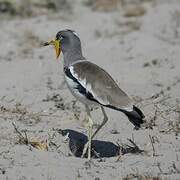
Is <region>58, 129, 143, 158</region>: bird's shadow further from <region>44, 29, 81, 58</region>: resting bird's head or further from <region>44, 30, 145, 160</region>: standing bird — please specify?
<region>44, 29, 81, 58</region>: resting bird's head

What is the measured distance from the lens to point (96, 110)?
820 cm

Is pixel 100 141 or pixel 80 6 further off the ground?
pixel 80 6

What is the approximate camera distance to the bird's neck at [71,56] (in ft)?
22.4

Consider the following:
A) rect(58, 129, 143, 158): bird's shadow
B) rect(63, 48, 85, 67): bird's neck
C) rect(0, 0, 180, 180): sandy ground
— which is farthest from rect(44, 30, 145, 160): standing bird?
rect(0, 0, 180, 180): sandy ground

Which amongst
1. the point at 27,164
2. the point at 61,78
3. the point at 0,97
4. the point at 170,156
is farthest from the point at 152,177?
the point at 61,78

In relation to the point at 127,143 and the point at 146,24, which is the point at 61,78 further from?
the point at 146,24

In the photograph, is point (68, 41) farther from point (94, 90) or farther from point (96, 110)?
point (96, 110)

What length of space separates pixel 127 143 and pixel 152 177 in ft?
4.59

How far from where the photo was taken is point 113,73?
1034 cm

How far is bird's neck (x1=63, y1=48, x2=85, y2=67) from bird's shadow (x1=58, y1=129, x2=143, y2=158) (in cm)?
78

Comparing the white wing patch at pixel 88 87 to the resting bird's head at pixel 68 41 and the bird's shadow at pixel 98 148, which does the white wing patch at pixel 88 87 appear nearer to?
the resting bird's head at pixel 68 41

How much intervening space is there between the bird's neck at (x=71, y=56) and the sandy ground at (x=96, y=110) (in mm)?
772

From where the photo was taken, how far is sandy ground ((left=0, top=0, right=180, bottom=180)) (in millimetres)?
5973


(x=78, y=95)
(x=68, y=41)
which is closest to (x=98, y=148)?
(x=78, y=95)
